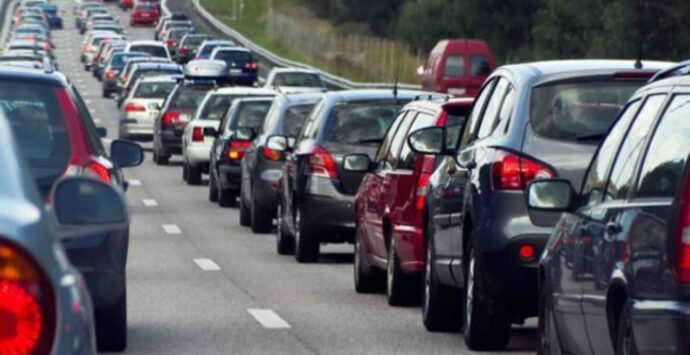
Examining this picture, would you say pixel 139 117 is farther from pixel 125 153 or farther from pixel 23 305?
pixel 23 305

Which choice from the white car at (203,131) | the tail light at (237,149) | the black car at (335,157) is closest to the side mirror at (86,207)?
the black car at (335,157)

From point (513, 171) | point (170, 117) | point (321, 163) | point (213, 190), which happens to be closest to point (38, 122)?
point (513, 171)

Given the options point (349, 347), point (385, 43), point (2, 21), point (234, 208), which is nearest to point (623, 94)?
point (349, 347)

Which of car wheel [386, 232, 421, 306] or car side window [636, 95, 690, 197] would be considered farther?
car wheel [386, 232, 421, 306]

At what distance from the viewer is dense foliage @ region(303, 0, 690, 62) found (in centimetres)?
6412

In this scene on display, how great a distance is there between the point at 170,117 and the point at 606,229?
31.1 meters

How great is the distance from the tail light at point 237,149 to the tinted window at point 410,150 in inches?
506

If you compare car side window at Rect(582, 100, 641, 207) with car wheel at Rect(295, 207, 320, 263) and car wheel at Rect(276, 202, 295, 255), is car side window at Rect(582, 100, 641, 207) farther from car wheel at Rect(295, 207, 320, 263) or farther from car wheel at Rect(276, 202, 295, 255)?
car wheel at Rect(276, 202, 295, 255)

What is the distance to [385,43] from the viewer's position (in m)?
80.2

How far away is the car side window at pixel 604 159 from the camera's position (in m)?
8.84

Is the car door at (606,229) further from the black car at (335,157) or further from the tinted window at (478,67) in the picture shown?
the tinted window at (478,67)

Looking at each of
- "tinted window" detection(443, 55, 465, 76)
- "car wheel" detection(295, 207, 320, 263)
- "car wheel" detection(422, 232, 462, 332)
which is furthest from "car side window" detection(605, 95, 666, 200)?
"tinted window" detection(443, 55, 465, 76)

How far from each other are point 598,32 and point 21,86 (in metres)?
61.7

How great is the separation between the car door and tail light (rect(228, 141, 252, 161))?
19.7 m
